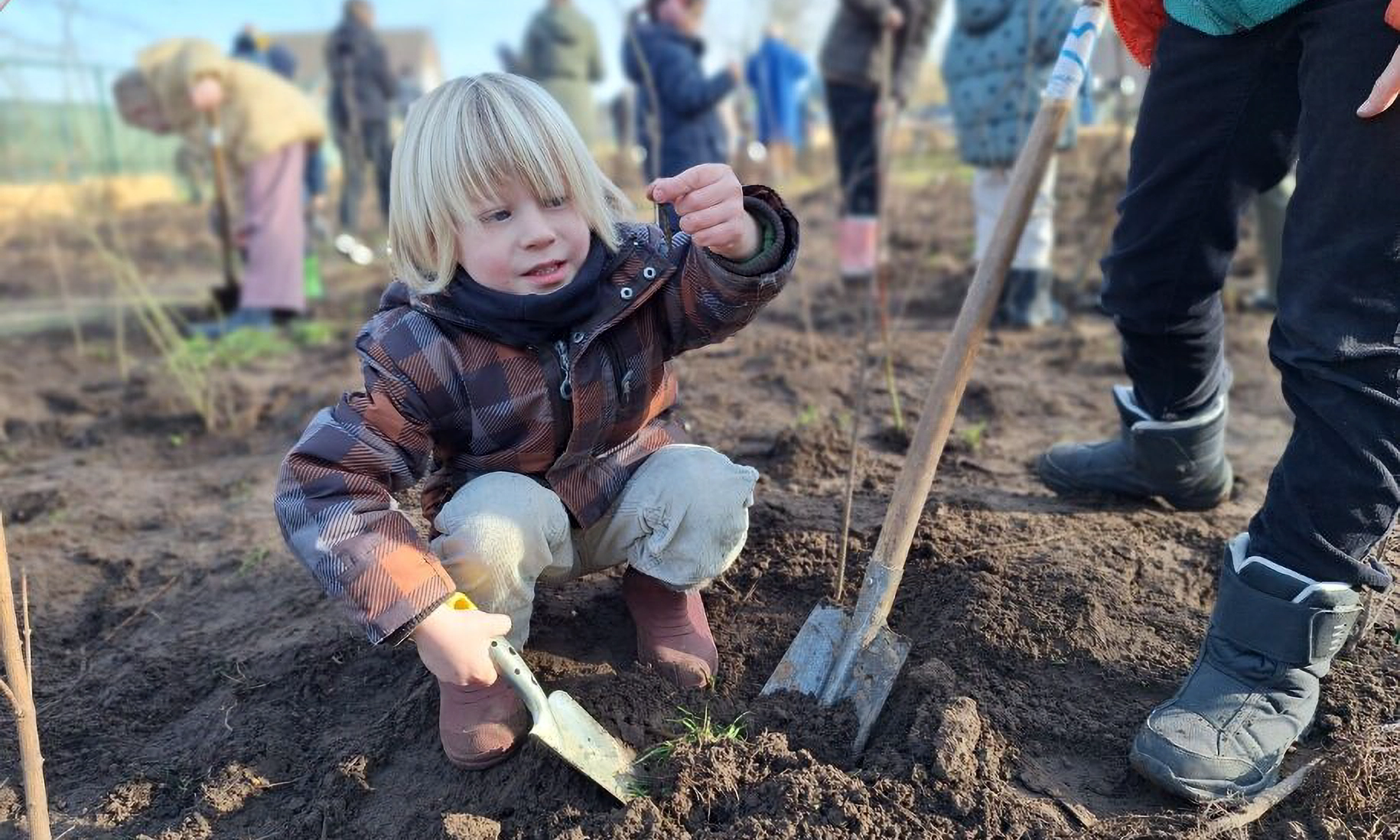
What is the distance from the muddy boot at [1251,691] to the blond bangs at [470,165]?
3.82 ft

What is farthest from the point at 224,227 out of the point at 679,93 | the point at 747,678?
the point at 747,678

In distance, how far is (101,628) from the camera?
2.37 metres

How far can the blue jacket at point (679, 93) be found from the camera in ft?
18.3

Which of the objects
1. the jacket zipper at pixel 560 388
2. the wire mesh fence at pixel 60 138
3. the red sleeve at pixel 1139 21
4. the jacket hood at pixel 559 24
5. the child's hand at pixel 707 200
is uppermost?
the red sleeve at pixel 1139 21

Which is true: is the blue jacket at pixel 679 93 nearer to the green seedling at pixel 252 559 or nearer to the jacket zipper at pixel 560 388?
the green seedling at pixel 252 559

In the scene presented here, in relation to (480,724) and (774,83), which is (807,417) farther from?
(774,83)

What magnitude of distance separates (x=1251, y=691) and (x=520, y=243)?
52.5 inches

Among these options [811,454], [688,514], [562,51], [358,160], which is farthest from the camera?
[358,160]

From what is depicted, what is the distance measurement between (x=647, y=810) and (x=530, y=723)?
34 centimetres

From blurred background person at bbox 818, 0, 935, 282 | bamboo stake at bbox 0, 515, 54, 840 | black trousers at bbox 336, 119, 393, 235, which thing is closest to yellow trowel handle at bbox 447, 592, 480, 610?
bamboo stake at bbox 0, 515, 54, 840

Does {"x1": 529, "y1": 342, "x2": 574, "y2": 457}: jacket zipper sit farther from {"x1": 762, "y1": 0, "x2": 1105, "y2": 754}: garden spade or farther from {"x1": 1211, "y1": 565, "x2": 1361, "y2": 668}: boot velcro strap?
{"x1": 1211, "y1": 565, "x2": 1361, "y2": 668}: boot velcro strap

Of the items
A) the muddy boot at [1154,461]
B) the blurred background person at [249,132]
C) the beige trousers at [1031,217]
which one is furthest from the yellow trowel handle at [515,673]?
the blurred background person at [249,132]

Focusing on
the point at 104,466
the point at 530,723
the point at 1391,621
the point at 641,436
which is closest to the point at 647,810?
the point at 530,723

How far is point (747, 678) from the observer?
1929mm
